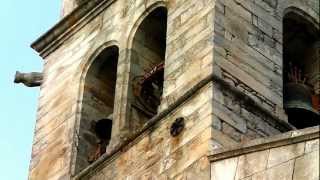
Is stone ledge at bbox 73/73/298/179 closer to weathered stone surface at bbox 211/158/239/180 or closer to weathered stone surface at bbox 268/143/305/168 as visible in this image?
weathered stone surface at bbox 211/158/239/180

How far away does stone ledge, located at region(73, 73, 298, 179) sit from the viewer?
59.0 ft

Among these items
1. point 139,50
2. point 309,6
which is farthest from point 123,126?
point 309,6

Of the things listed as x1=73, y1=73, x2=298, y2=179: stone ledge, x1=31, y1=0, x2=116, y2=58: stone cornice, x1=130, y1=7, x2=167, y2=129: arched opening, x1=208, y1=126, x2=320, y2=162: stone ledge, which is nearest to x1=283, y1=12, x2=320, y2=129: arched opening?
x1=73, y1=73, x2=298, y2=179: stone ledge

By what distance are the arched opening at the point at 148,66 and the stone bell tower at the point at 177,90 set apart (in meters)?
0.01

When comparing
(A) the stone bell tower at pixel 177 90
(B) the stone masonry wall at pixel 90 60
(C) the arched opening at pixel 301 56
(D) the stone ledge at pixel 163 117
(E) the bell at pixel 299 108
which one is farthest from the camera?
(C) the arched opening at pixel 301 56

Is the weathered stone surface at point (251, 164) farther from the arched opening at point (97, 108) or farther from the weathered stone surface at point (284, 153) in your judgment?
the arched opening at point (97, 108)

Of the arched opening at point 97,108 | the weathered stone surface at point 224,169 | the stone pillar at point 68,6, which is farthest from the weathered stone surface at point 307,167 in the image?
the stone pillar at point 68,6

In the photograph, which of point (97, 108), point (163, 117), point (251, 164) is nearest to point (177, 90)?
point (163, 117)

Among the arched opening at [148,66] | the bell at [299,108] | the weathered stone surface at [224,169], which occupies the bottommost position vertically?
the weathered stone surface at [224,169]

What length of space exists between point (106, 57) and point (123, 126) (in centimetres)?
183

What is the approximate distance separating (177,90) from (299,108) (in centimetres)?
148

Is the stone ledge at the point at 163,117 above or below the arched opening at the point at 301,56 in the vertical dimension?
below

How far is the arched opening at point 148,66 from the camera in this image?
19719mm

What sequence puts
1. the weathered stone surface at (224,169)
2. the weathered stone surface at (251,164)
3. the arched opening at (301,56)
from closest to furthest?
the weathered stone surface at (251,164)
the weathered stone surface at (224,169)
the arched opening at (301,56)
